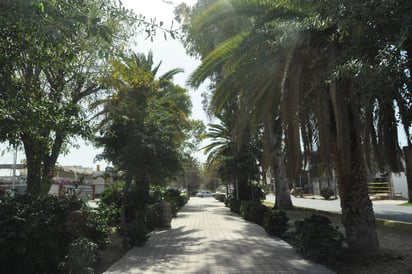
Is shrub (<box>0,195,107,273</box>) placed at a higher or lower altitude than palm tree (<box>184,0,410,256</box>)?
lower

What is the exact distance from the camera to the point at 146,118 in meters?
14.9

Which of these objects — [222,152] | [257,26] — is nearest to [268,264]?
[257,26]

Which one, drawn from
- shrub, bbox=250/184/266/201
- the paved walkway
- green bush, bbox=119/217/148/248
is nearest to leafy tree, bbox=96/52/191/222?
the paved walkway

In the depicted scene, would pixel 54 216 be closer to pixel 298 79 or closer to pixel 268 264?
pixel 268 264

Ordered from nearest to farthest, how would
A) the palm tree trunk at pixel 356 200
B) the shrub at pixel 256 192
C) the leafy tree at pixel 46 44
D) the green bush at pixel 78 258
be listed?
1. the leafy tree at pixel 46 44
2. the green bush at pixel 78 258
3. the palm tree trunk at pixel 356 200
4. the shrub at pixel 256 192

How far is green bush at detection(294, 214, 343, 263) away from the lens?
7566 mm

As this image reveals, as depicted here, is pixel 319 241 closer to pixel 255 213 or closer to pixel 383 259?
pixel 383 259

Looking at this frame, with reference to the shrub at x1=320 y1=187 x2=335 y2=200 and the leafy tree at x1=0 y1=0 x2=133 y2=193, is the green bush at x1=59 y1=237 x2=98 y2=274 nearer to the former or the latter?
the leafy tree at x1=0 y1=0 x2=133 y2=193

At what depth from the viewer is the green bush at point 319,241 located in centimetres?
757

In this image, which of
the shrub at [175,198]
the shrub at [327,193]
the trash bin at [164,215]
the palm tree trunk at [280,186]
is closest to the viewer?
the trash bin at [164,215]

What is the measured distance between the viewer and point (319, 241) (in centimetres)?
783

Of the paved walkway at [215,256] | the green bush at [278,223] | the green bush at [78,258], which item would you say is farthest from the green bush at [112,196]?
the green bush at [78,258]

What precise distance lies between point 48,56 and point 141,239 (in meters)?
6.78

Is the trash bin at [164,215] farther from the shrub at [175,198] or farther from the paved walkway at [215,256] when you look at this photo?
the shrub at [175,198]
